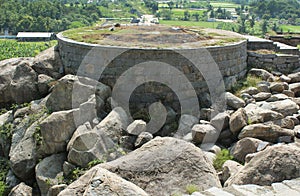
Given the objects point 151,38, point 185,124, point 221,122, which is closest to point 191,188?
point 221,122

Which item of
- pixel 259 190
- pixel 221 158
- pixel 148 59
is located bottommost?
pixel 221 158

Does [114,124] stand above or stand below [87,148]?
above

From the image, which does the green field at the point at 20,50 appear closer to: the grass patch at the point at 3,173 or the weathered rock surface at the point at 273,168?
the grass patch at the point at 3,173

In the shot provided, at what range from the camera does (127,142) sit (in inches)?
347

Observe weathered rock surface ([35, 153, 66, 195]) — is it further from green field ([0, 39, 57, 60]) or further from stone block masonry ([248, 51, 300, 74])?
green field ([0, 39, 57, 60])

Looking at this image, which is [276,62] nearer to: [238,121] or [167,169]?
[238,121]

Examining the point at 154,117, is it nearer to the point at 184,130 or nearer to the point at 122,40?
the point at 184,130

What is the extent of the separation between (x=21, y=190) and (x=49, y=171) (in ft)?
2.51

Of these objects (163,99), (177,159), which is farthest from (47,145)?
(177,159)

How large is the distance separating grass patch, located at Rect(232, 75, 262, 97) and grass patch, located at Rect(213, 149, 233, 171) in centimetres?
297

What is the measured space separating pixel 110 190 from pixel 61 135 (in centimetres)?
439

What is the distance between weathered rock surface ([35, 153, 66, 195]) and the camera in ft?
27.9

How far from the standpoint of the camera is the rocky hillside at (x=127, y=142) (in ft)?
19.5

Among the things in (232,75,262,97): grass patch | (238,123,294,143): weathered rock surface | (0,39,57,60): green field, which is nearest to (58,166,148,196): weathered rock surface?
(238,123,294,143): weathered rock surface
